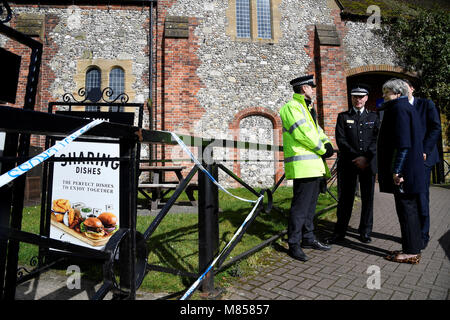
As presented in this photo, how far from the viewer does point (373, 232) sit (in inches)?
161

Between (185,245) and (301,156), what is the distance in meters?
1.76

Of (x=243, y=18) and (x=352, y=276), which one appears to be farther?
(x=243, y=18)

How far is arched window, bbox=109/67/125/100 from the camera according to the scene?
10.1 metres

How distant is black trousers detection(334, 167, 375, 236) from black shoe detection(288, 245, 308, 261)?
94 cm

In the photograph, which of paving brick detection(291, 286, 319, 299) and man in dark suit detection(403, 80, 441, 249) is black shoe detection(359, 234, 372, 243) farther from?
paving brick detection(291, 286, 319, 299)

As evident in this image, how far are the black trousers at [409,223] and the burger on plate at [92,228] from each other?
313 centimetres

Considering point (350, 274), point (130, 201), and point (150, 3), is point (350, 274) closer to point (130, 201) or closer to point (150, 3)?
point (130, 201)

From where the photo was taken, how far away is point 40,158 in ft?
3.16

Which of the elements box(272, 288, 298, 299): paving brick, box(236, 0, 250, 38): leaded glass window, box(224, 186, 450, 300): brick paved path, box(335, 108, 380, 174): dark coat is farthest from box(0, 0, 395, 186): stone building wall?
box(272, 288, 298, 299): paving brick

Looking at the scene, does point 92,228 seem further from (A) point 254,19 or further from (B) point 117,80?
(A) point 254,19

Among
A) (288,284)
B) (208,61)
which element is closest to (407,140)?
(288,284)

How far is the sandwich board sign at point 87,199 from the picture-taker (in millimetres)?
2592

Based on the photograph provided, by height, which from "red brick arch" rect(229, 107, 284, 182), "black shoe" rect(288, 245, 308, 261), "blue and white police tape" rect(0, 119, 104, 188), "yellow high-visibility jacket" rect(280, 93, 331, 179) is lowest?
"black shoe" rect(288, 245, 308, 261)
